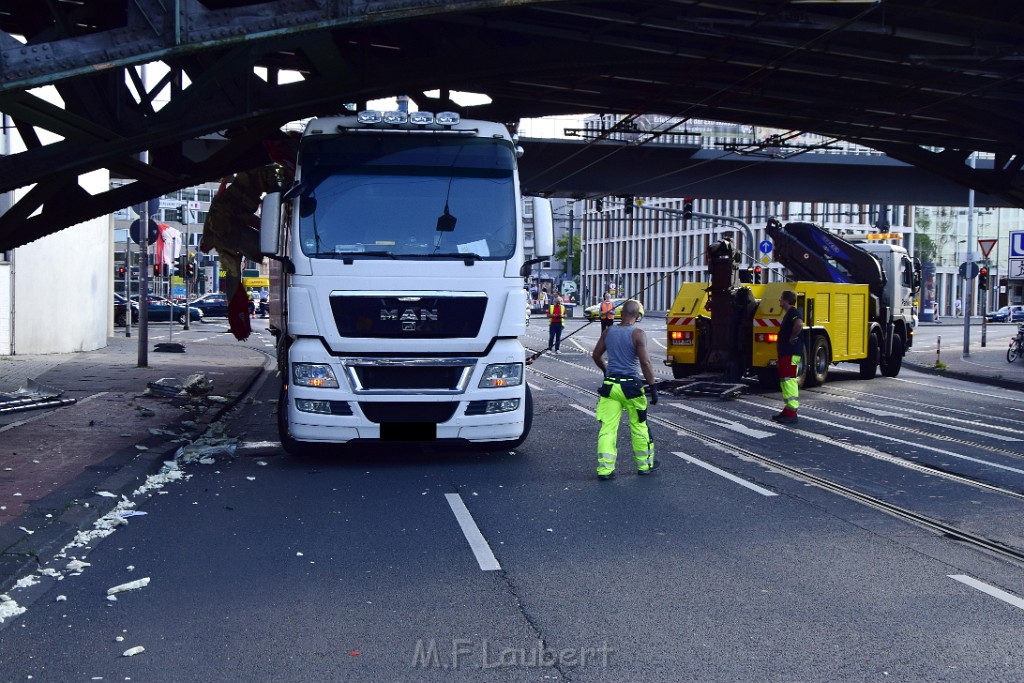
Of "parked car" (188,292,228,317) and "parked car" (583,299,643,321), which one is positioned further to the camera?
"parked car" (188,292,228,317)

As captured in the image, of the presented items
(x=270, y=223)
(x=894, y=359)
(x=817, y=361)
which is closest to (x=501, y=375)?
(x=270, y=223)

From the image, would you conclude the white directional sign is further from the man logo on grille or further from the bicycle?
the man logo on grille

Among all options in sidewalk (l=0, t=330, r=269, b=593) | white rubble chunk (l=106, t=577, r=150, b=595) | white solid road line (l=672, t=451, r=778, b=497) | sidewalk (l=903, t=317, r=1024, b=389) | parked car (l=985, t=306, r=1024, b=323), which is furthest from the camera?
parked car (l=985, t=306, r=1024, b=323)

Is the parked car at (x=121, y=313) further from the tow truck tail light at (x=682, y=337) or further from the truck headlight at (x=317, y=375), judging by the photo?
the truck headlight at (x=317, y=375)

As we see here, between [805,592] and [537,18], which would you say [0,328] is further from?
[805,592]

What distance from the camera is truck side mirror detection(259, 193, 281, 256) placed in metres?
11.1

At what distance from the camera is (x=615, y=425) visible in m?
10.7

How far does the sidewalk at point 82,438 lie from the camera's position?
8.14 metres

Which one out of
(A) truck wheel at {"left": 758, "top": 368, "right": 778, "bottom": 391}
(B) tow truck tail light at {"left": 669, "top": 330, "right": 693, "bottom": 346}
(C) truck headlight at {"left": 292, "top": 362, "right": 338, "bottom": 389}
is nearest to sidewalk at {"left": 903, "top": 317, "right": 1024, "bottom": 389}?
(A) truck wheel at {"left": 758, "top": 368, "right": 778, "bottom": 391}

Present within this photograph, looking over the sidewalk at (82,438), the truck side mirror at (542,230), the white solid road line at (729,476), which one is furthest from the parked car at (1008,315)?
the truck side mirror at (542,230)

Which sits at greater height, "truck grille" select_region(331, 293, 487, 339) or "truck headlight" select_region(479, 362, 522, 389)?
"truck grille" select_region(331, 293, 487, 339)

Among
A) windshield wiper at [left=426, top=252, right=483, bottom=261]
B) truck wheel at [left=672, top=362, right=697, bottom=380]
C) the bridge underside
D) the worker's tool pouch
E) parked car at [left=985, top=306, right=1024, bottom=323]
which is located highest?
the bridge underside

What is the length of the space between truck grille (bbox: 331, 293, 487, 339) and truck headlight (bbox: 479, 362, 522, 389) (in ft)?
1.41

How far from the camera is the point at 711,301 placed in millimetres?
21750
